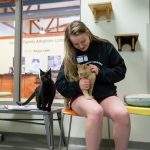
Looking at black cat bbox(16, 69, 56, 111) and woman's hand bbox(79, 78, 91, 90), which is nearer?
woman's hand bbox(79, 78, 91, 90)

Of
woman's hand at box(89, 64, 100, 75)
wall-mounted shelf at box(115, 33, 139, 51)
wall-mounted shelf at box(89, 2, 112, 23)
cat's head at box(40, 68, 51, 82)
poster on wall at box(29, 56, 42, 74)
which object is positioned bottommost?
cat's head at box(40, 68, 51, 82)

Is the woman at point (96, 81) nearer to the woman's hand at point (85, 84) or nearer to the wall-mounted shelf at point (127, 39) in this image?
the woman's hand at point (85, 84)

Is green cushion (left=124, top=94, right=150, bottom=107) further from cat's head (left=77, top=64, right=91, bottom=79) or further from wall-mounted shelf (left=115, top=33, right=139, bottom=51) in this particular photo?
wall-mounted shelf (left=115, top=33, right=139, bottom=51)

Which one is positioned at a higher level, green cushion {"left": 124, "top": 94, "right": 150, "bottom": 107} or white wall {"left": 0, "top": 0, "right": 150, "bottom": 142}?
white wall {"left": 0, "top": 0, "right": 150, "bottom": 142}

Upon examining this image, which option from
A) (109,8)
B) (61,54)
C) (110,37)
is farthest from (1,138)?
(109,8)

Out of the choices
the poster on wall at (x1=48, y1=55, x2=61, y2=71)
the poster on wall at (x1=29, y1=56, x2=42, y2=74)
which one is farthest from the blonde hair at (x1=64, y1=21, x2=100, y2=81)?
the poster on wall at (x1=29, y1=56, x2=42, y2=74)

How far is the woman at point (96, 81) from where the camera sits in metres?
1.46

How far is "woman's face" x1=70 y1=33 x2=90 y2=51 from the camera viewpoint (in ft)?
5.43

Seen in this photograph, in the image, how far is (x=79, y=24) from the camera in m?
1.70

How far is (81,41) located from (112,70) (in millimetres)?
287

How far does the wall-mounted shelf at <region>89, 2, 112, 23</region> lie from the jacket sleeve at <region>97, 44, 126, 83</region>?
622 mm

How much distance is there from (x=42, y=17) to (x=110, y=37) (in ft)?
3.29

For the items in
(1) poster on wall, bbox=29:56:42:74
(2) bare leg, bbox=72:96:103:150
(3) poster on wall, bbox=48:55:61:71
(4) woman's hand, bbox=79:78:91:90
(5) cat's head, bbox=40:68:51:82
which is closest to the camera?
(2) bare leg, bbox=72:96:103:150

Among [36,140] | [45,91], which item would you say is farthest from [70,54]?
[36,140]
